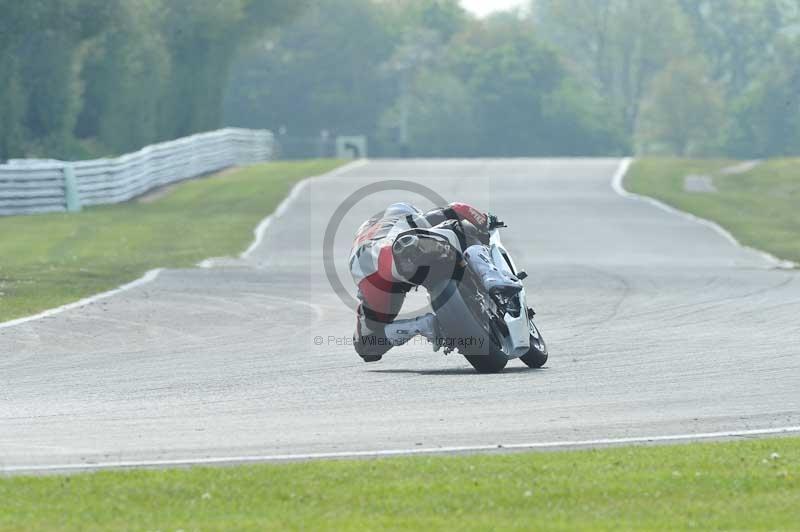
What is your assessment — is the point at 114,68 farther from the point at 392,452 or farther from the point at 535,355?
the point at 392,452

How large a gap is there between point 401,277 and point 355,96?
328ft

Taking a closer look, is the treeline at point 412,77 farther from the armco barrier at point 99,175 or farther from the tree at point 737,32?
the armco barrier at point 99,175

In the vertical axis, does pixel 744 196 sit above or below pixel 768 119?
above

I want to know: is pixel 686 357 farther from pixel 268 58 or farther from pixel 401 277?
pixel 268 58

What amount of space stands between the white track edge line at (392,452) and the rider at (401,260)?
9.86 feet

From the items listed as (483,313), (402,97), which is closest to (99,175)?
(483,313)

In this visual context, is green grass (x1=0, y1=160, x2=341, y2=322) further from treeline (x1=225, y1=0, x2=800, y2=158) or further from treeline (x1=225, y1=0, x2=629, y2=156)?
treeline (x1=225, y1=0, x2=629, y2=156)

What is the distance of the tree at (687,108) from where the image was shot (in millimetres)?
117938

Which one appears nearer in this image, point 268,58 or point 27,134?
point 27,134

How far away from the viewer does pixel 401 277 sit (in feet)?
38.4

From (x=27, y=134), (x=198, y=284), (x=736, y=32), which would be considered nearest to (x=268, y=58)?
(x=736, y=32)

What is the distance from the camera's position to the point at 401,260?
38.0 feet

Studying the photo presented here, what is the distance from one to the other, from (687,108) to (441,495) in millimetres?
113806

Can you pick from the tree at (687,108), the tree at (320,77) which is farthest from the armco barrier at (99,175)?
the tree at (687,108)
